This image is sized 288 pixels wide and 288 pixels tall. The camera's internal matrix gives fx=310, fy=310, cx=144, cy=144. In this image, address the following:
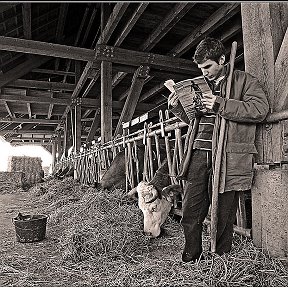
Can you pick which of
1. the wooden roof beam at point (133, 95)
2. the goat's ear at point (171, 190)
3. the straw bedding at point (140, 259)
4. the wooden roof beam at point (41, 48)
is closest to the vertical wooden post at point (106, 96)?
the wooden roof beam at point (133, 95)

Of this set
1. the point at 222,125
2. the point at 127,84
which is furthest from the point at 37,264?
the point at 127,84

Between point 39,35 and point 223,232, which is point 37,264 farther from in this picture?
point 39,35

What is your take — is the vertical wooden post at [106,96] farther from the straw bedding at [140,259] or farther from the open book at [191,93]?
the open book at [191,93]

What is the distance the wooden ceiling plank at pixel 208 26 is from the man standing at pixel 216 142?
364 cm

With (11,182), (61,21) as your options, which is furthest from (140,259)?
(11,182)

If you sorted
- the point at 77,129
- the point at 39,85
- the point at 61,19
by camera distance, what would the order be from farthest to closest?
the point at 77,129
the point at 39,85
the point at 61,19

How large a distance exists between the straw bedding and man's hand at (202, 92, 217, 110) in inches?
41.9

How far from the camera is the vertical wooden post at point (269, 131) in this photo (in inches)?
85.4

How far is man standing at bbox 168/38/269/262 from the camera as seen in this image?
2.09 meters

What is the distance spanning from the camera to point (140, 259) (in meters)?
2.79

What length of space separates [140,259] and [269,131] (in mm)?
1563

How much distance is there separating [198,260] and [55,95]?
34.7 feet

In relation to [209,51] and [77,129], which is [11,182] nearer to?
[77,129]

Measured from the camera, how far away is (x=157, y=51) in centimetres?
784
